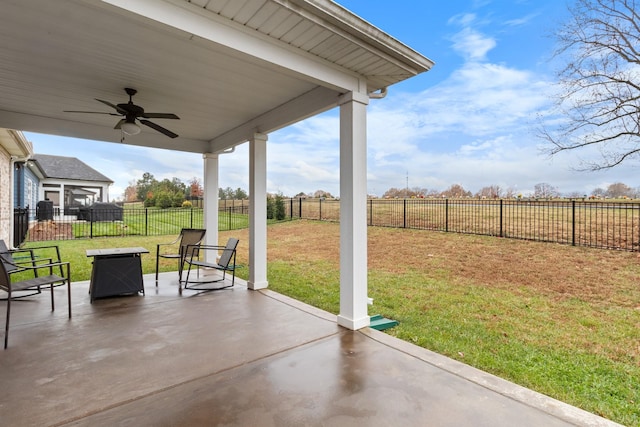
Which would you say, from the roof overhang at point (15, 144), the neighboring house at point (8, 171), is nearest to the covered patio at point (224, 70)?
the roof overhang at point (15, 144)

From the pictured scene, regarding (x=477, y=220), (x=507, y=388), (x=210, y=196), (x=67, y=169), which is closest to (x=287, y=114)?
(x=210, y=196)

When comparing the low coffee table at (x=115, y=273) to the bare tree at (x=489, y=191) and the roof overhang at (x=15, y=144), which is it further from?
the bare tree at (x=489, y=191)

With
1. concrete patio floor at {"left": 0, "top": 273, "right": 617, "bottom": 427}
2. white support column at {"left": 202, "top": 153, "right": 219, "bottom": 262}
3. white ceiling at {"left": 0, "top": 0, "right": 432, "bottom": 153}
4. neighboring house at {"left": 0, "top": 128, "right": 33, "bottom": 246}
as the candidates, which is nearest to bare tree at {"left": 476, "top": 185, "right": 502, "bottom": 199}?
white support column at {"left": 202, "top": 153, "right": 219, "bottom": 262}

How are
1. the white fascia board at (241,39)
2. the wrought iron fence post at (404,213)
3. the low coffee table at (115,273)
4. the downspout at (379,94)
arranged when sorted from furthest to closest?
the wrought iron fence post at (404,213)
the low coffee table at (115,273)
the downspout at (379,94)
the white fascia board at (241,39)

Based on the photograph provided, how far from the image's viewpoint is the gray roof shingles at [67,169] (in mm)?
18938

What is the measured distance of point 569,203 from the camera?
25.2 feet

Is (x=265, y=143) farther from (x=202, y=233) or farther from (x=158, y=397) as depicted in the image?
(x=158, y=397)

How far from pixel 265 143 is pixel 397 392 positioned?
4.05 metres

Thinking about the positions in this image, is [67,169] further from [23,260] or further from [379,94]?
[379,94]

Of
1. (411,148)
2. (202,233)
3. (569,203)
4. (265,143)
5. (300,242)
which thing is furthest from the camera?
(411,148)

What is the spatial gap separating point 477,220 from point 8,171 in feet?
43.0

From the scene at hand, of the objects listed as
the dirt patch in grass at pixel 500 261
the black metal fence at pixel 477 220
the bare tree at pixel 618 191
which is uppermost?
the bare tree at pixel 618 191

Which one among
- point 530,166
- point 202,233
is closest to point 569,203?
point 530,166

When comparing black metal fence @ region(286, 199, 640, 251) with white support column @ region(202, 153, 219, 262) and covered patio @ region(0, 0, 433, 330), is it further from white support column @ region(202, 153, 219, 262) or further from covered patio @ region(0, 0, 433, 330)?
covered patio @ region(0, 0, 433, 330)
